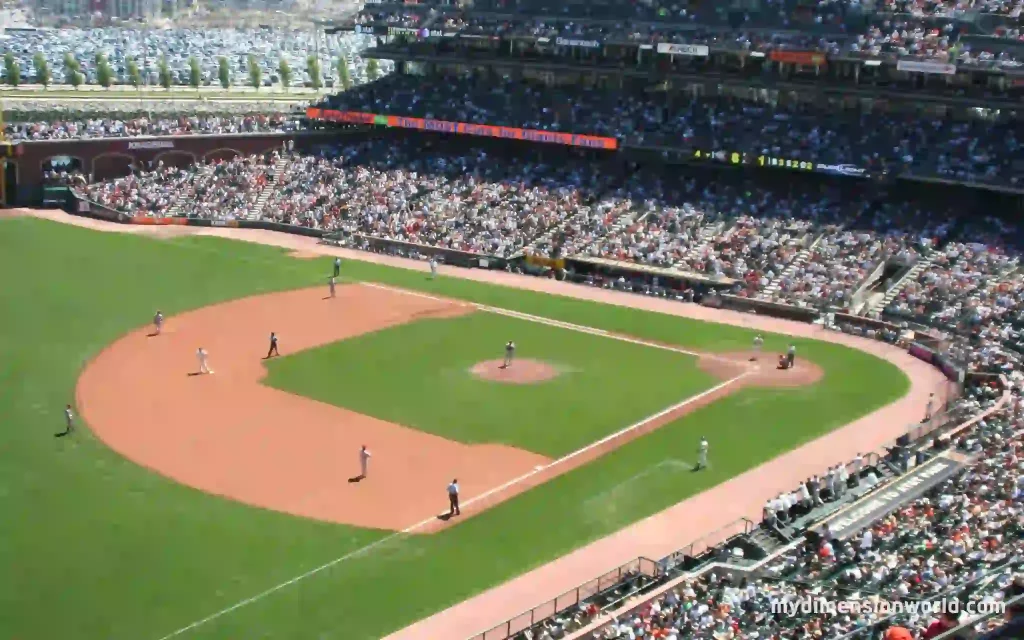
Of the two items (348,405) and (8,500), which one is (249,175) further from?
(8,500)

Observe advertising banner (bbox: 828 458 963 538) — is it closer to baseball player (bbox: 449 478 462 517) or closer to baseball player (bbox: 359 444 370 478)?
baseball player (bbox: 449 478 462 517)

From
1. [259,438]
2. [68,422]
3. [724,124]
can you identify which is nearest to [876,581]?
[259,438]

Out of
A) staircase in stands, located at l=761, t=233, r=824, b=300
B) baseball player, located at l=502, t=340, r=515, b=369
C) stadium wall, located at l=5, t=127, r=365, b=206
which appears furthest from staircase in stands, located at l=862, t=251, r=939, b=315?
stadium wall, located at l=5, t=127, r=365, b=206

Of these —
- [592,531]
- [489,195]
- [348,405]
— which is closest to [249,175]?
[489,195]

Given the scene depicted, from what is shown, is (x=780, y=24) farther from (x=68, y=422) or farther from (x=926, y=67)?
(x=68, y=422)

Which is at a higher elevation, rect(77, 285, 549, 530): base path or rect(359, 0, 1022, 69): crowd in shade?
rect(359, 0, 1022, 69): crowd in shade

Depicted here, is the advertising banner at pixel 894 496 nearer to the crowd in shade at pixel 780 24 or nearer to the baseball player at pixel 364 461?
the baseball player at pixel 364 461
